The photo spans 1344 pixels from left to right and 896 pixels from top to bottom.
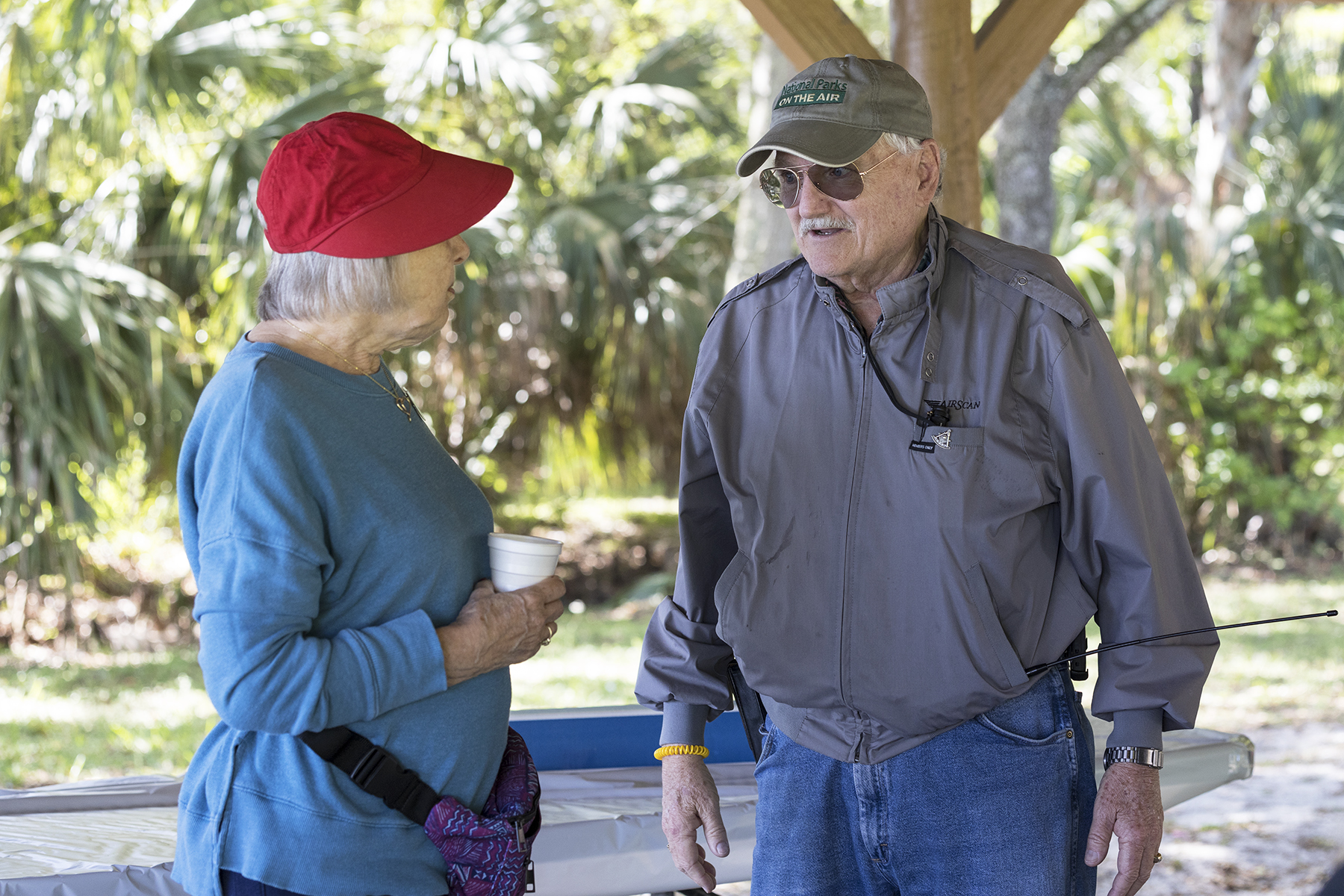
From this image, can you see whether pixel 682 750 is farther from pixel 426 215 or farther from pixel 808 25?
pixel 808 25

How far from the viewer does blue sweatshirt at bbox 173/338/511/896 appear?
1.39m

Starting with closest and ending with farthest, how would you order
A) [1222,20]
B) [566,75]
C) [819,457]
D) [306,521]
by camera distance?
[306,521] < [819,457] < [566,75] < [1222,20]

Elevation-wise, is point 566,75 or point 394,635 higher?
point 566,75

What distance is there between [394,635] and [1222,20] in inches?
458

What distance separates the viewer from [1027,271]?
1664 millimetres

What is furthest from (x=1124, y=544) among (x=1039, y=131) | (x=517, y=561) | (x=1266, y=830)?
(x=1039, y=131)

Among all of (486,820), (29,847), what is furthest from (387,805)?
(29,847)

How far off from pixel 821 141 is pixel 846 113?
6cm

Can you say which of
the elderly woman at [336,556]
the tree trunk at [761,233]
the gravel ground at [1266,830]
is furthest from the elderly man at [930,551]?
the tree trunk at [761,233]

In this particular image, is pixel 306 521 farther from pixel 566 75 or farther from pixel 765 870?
pixel 566 75

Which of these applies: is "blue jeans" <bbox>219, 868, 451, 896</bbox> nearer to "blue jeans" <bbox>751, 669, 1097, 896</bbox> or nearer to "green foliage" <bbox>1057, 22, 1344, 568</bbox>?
"blue jeans" <bbox>751, 669, 1097, 896</bbox>

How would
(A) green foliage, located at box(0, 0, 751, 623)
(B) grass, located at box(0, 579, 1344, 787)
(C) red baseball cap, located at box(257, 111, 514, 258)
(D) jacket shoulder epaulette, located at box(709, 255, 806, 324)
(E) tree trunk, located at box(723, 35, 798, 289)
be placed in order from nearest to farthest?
(C) red baseball cap, located at box(257, 111, 514, 258), (D) jacket shoulder epaulette, located at box(709, 255, 806, 324), (B) grass, located at box(0, 579, 1344, 787), (A) green foliage, located at box(0, 0, 751, 623), (E) tree trunk, located at box(723, 35, 798, 289)

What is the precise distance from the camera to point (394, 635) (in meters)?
1.49

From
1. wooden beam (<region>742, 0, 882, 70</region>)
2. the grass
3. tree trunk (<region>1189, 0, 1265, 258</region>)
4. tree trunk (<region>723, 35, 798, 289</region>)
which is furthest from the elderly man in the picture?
tree trunk (<region>1189, 0, 1265, 258</region>)
